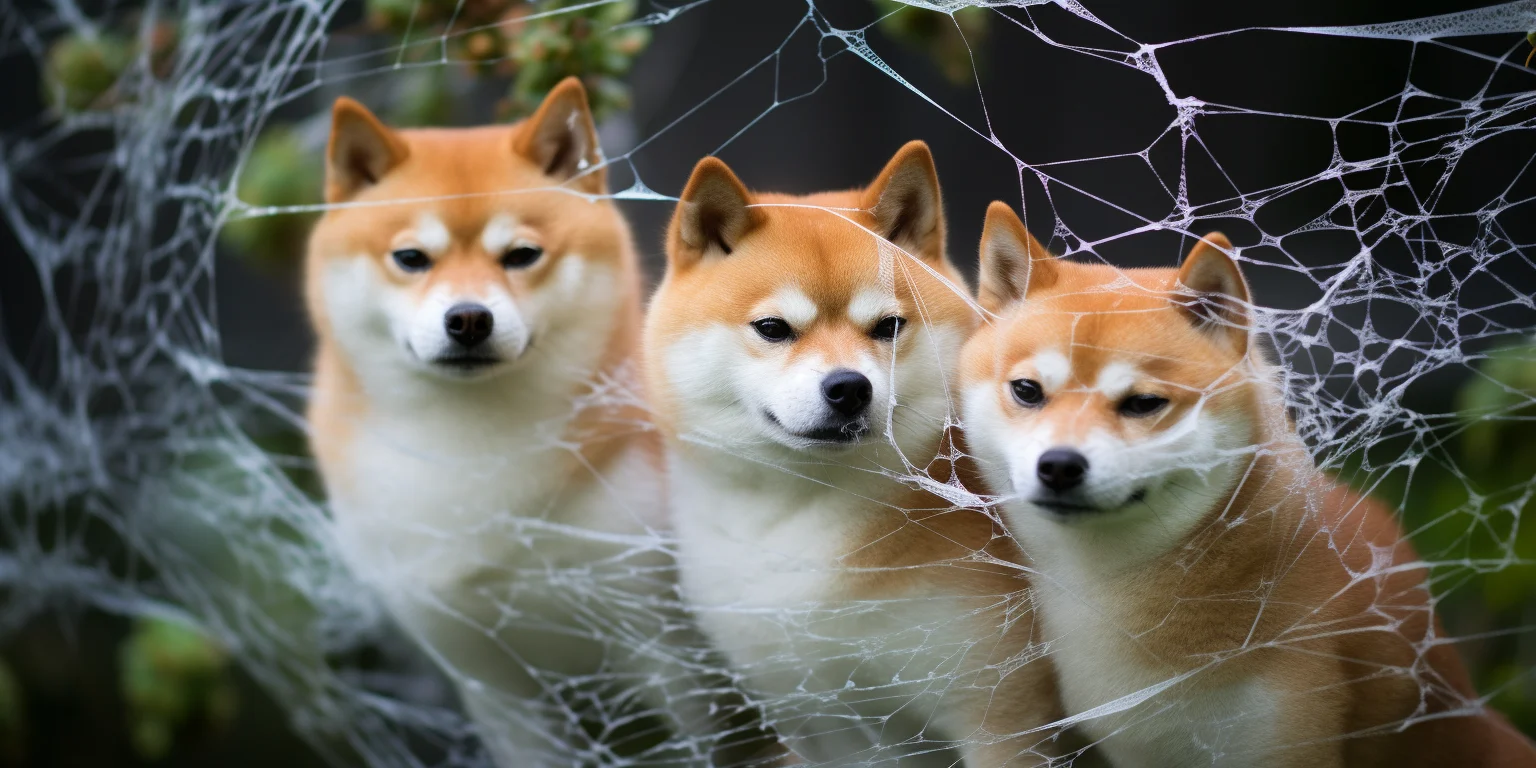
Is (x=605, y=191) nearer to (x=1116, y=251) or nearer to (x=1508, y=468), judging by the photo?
(x=1116, y=251)

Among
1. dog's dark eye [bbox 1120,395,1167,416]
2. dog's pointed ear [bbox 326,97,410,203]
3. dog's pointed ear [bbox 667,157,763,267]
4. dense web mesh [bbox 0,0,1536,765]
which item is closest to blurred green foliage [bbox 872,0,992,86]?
dense web mesh [bbox 0,0,1536,765]

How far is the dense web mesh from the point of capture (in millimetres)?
599

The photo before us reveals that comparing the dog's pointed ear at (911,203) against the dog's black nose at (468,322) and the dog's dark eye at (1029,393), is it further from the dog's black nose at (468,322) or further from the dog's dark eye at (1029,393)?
the dog's black nose at (468,322)

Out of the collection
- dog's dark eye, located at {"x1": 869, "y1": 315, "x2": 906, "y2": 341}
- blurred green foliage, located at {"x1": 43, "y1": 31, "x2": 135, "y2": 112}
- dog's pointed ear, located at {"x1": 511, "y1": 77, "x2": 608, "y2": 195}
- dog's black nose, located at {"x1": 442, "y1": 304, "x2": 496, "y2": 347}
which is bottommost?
dog's dark eye, located at {"x1": 869, "y1": 315, "x2": 906, "y2": 341}

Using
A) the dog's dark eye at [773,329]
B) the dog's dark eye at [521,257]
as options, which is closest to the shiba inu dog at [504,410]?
the dog's dark eye at [521,257]

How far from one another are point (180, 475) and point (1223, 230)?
0.98m

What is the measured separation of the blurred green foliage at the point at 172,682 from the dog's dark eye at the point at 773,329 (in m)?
0.82

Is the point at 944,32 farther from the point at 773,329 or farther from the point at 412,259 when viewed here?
the point at 412,259

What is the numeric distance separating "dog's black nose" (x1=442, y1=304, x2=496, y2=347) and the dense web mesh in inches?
3.9

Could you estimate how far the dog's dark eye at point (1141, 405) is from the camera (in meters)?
0.57

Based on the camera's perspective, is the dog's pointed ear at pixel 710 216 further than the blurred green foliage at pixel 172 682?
No

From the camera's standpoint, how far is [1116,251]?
2.07 ft

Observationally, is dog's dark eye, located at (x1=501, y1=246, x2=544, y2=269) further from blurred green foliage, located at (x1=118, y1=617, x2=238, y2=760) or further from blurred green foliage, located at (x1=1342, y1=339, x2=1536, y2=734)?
blurred green foliage, located at (x1=118, y1=617, x2=238, y2=760)

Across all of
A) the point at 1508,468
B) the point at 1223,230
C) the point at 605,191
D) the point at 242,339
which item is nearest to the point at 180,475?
the point at 242,339
